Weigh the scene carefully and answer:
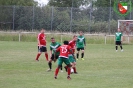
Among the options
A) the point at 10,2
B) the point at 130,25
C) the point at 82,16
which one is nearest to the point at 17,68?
the point at 130,25

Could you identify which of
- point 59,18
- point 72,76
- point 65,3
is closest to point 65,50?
point 72,76

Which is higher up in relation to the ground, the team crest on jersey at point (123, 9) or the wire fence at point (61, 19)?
the team crest on jersey at point (123, 9)

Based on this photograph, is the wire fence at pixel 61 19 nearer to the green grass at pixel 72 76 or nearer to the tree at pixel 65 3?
the tree at pixel 65 3

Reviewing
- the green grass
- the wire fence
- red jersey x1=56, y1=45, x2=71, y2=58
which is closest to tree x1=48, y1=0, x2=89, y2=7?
the wire fence

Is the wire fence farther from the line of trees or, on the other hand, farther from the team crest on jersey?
the team crest on jersey

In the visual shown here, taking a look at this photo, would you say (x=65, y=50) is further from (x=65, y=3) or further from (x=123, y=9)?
(x=65, y=3)

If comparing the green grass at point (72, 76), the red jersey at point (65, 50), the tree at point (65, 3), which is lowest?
the green grass at point (72, 76)

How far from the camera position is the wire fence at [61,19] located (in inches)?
2221

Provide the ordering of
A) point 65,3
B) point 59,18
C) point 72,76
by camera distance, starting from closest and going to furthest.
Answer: point 72,76 → point 59,18 → point 65,3

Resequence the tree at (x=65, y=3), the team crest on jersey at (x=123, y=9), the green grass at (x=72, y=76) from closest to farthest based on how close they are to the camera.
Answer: the green grass at (x=72, y=76)
the team crest on jersey at (x=123, y=9)
the tree at (x=65, y=3)

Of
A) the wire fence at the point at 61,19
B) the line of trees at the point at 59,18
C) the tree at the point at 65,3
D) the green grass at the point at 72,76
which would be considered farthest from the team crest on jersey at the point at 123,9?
the green grass at the point at 72,76

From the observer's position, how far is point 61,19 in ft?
192

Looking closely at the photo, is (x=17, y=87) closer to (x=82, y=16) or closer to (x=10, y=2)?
(x=82, y=16)

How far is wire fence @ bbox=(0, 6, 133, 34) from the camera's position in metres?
56.4
